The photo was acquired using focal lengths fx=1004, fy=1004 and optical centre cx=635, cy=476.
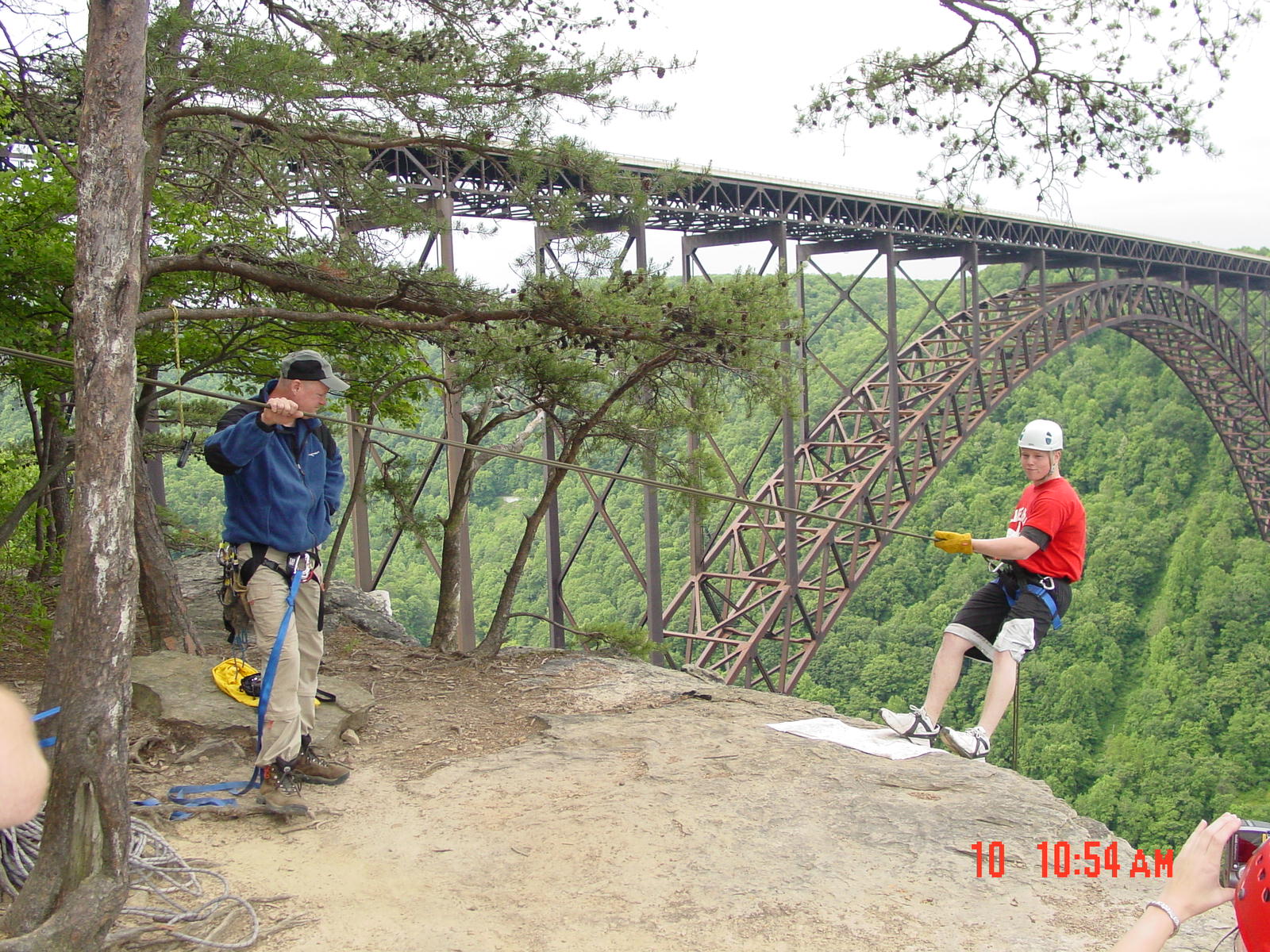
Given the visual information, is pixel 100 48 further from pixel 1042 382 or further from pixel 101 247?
pixel 1042 382

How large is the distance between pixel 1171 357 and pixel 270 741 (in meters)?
23.5

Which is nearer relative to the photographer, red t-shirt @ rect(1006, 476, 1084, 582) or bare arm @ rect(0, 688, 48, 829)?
bare arm @ rect(0, 688, 48, 829)

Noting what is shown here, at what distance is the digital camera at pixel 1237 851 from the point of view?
122cm

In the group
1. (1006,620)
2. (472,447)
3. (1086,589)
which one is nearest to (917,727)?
(1006,620)

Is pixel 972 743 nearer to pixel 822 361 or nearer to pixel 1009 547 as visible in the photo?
pixel 1009 547

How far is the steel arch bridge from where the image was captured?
7.86 metres

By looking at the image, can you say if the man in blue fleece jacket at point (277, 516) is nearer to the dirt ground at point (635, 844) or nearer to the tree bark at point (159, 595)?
the dirt ground at point (635, 844)

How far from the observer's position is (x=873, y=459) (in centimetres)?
1330

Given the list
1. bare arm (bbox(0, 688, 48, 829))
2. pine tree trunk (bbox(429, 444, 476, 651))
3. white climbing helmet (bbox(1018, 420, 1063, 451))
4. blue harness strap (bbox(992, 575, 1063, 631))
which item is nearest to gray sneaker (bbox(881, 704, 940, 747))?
blue harness strap (bbox(992, 575, 1063, 631))

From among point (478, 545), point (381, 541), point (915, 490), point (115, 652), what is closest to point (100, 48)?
point (115, 652)

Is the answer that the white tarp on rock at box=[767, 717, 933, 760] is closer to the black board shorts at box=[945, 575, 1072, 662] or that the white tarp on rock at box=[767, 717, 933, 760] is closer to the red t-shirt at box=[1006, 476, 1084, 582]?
the black board shorts at box=[945, 575, 1072, 662]

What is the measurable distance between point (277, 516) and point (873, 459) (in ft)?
36.7

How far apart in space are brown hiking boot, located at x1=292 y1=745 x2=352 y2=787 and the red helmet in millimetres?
2649

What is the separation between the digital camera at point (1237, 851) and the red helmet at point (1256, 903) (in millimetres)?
79
